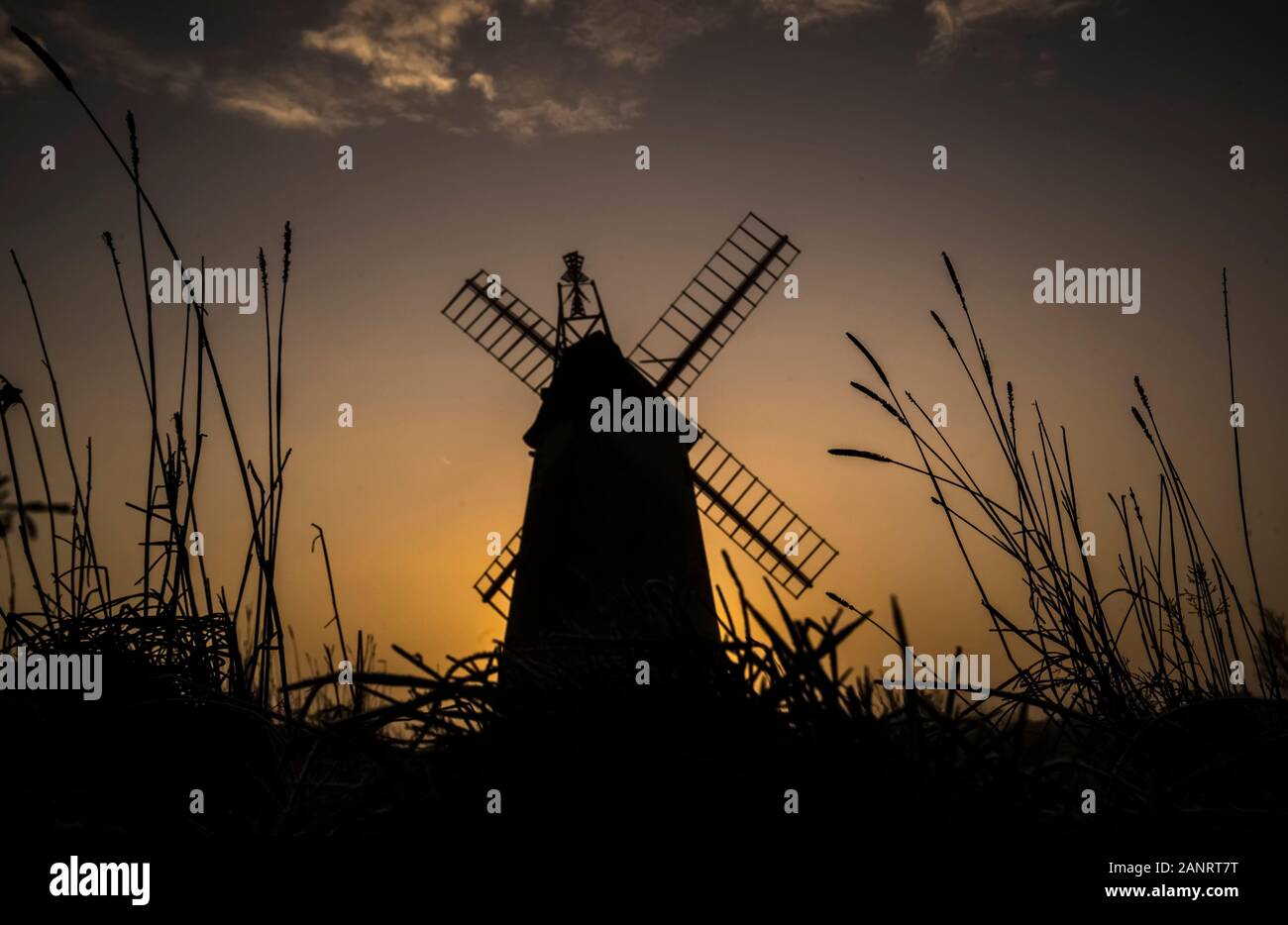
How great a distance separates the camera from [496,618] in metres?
16.1

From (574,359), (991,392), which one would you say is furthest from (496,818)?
(574,359)

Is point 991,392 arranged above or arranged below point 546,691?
above

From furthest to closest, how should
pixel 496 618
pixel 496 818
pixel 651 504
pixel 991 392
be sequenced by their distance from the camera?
pixel 496 618 < pixel 651 504 < pixel 991 392 < pixel 496 818

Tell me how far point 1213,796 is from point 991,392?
1.62m

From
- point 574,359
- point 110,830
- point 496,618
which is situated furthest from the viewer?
point 496,618

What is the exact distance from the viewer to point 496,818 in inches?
40.1

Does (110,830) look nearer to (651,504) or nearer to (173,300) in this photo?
(173,300)

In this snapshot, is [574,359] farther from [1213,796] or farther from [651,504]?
[1213,796]

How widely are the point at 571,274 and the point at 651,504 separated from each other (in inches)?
250

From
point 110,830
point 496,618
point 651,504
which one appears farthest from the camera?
point 496,618
